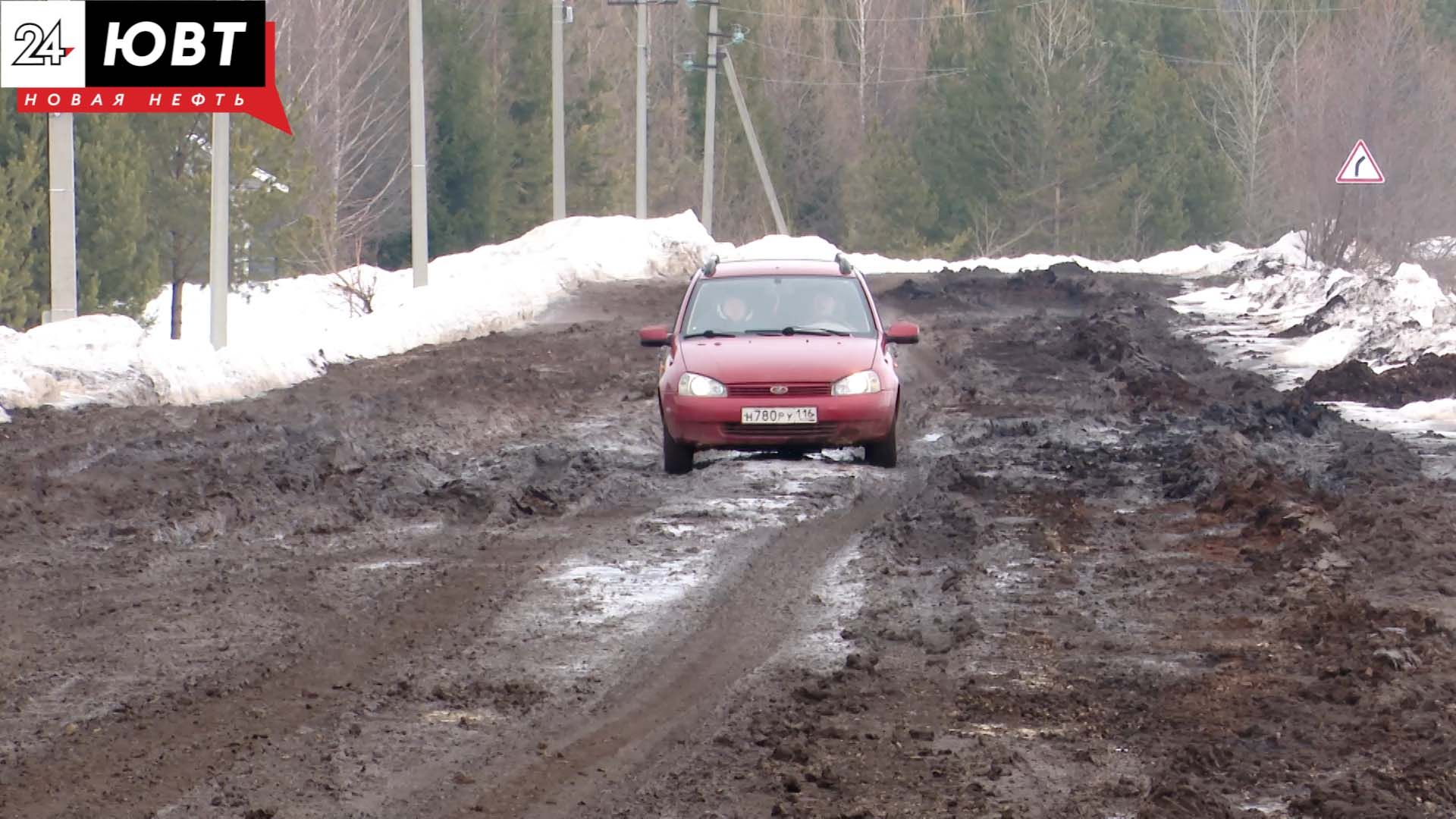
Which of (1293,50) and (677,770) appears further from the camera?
(1293,50)

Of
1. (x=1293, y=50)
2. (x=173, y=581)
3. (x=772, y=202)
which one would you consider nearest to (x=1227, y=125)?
(x=1293, y=50)

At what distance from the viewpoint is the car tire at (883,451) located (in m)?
13.5

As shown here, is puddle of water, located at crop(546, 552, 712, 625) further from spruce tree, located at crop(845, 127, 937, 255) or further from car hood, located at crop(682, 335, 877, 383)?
spruce tree, located at crop(845, 127, 937, 255)

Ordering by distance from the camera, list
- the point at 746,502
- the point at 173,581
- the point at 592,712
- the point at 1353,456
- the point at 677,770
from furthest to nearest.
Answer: the point at 1353,456 → the point at 746,502 → the point at 173,581 → the point at 592,712 → the point at 677,770

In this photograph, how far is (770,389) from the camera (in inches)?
516

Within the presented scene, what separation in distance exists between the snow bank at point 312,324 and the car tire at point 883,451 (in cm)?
748

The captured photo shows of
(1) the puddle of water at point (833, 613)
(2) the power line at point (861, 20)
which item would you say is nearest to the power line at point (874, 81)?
(2) the power line at point (861, 20)

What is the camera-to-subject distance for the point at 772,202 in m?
61.0

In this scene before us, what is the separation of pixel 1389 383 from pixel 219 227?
45.4 feet

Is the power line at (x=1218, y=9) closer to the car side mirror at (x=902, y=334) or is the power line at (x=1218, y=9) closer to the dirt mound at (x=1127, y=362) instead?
the dirt mound at (x=1127, y=362)

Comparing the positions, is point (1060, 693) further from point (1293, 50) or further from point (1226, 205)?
point (1293, 50)

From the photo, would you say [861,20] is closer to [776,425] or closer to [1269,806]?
[776,425]

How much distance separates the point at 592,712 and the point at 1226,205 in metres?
69.4

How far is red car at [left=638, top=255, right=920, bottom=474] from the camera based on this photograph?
13.1 meters
